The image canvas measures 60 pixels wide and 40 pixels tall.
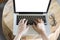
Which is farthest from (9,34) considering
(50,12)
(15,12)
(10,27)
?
(50,12)

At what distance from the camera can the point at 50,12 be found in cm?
151

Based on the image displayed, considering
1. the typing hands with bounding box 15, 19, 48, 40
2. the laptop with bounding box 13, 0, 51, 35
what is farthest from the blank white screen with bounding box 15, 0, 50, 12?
the typing hands with bounding box 15, 19, 48, 40

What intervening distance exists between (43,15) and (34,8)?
4.3 inches

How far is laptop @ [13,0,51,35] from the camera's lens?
52.5 inches

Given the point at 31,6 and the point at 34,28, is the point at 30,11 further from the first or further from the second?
the point at 34,28

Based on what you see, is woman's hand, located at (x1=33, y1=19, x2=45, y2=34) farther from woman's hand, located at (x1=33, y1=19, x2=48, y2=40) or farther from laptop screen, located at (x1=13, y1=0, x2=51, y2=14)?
laptop screen, located at (x1=13, y1=0, x2=51, y2=14)

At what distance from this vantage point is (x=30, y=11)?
4.63 ft

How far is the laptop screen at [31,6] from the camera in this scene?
133 cm

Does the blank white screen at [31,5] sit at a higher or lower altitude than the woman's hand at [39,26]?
higher

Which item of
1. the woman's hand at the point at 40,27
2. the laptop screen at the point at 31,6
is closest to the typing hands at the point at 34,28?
the woman's hand at the point at 40,27

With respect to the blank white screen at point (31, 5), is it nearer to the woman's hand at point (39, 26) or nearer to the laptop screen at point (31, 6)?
the laptop screen at point (31, 6)

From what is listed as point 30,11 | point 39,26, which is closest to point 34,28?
point 39,26

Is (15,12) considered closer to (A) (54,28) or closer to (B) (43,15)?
(B) (43,15)

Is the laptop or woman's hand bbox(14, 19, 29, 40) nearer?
woman's hand bbox(14, 19, 29, 40)
